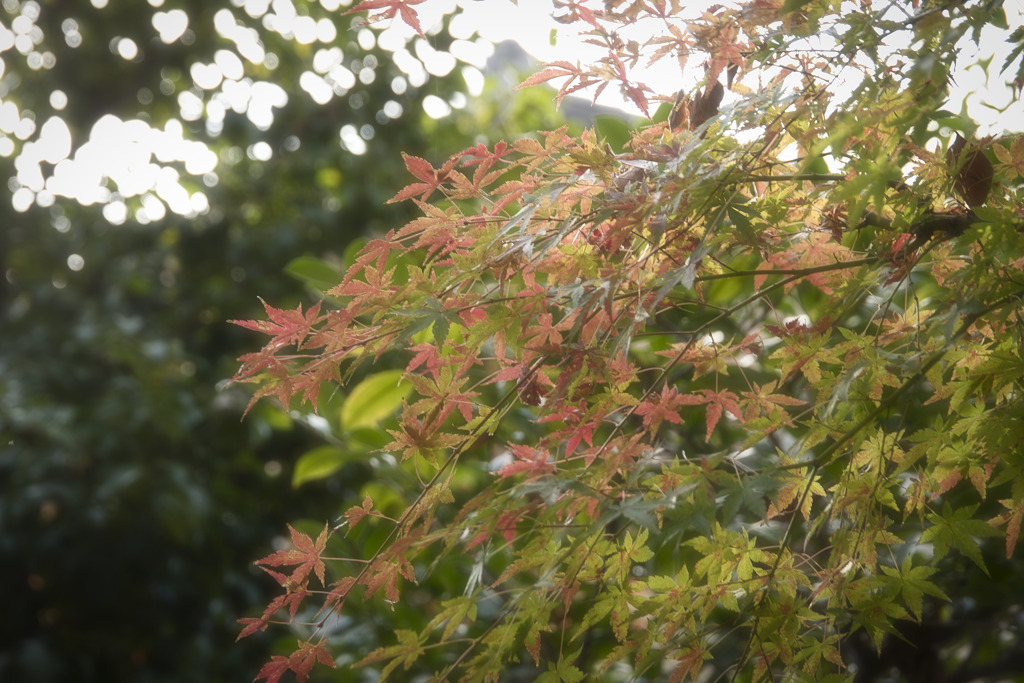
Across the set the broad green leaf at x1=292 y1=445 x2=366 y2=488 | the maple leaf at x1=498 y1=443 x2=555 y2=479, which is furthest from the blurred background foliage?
the maple leaf at x1=498 y1=443 x2=555 y2=479

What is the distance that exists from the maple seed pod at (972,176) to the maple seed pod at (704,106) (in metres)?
0.17

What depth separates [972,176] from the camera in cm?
58

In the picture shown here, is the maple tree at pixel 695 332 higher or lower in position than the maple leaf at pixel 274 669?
higher

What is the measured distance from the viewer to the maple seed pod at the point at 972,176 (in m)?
0.57

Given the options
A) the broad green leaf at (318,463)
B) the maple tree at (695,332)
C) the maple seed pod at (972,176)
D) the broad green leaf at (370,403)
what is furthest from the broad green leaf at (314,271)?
the maple seed pod at (972,176)

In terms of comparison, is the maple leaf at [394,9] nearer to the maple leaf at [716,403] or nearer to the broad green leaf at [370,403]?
the maple leaf at [716,403]

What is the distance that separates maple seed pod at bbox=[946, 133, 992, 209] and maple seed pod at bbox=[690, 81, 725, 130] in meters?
0.17

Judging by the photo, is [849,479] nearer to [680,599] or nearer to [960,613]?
[680,599]

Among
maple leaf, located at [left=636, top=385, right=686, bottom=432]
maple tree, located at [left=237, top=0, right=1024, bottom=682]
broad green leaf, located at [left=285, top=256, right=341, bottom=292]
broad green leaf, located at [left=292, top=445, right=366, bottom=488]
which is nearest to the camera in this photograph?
maple tree, located at [left=237, top=0, right=1024, bottom=682]

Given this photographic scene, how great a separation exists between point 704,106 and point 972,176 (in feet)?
0.67

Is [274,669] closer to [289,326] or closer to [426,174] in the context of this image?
[289,326]

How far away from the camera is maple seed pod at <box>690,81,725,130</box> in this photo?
2.14ft

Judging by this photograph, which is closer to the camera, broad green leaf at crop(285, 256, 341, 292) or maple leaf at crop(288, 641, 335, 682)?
maple leaf at crop(288, 641, 335, 682)

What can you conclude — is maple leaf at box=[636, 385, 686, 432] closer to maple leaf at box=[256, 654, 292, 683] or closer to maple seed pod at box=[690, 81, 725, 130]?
maple seed pod at box=[690, 81, 725, 130]
